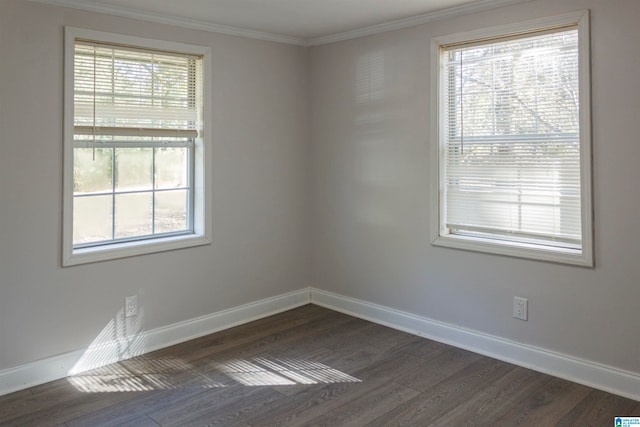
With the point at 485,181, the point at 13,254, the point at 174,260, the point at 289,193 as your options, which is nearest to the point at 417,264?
the point at 485,181

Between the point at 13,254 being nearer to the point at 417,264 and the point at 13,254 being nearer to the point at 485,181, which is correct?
the point at 417,264

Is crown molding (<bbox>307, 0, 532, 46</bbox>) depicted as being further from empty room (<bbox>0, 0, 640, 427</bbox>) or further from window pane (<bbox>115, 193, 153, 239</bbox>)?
window pane (<bbox>115, 193, 153, 239</bbox>)

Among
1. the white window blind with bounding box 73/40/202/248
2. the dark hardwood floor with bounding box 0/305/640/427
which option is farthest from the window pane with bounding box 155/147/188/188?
the dark hardwood floor with bounding box 0/305/640/427

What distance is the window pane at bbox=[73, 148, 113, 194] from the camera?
3176 mm

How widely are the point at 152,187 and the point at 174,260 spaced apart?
0.55 meters

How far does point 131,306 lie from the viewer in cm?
338

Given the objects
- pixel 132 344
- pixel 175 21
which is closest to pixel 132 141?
pixel 175 21

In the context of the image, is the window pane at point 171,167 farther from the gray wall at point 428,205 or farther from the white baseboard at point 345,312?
the gray wall at point 428,205

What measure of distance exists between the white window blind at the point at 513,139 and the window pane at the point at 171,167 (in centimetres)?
191

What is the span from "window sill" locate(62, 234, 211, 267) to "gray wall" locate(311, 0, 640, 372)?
4.10 feet

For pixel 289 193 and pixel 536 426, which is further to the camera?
pixel 289 193

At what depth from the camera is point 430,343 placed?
3572 mm

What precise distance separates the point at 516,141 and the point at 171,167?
240cm

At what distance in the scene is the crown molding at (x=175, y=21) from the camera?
302 cm
